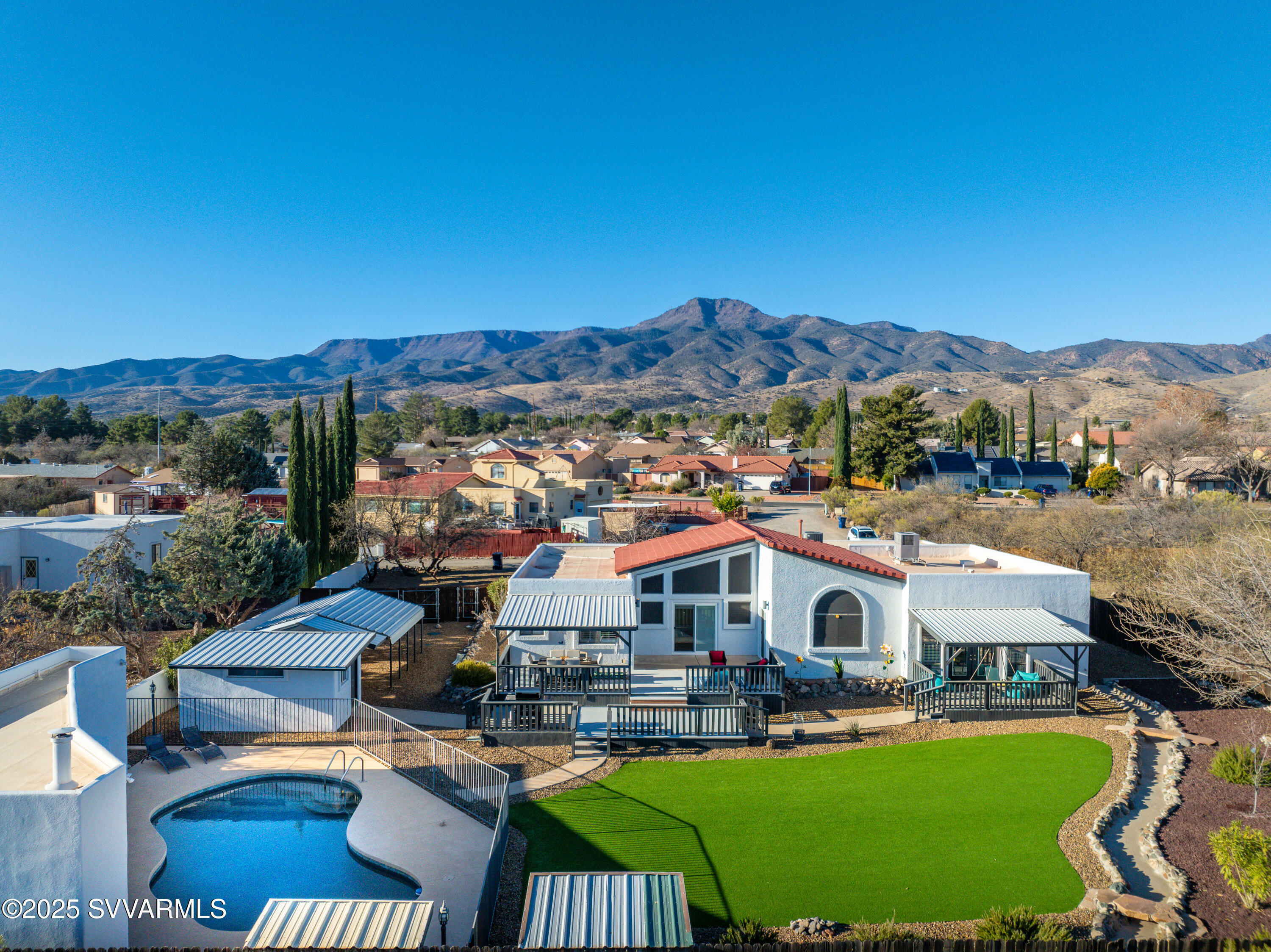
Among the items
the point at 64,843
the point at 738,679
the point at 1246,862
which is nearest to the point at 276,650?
the point at 64,843

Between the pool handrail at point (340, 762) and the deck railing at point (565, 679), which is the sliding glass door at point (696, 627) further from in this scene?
the pool handrail at point (340, 762)

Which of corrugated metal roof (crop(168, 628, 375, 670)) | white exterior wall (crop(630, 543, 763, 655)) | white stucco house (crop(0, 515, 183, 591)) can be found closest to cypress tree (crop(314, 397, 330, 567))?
white stucco house (crop(0, 515, 183, 591))

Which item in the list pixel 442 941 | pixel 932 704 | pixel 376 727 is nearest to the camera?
pixel 442 941

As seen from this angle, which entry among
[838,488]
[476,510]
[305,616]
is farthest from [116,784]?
[838,488]

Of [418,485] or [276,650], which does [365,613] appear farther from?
[418,485]

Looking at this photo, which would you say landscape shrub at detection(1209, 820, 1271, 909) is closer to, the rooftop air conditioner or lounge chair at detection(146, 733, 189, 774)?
the rooftop air conditioner

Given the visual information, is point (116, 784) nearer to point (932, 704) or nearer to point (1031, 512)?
point (932, 704)

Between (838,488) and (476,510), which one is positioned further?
(838,488)

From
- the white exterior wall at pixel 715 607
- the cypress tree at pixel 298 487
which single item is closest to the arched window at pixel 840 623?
the white exterior wall at pixel 715 607
